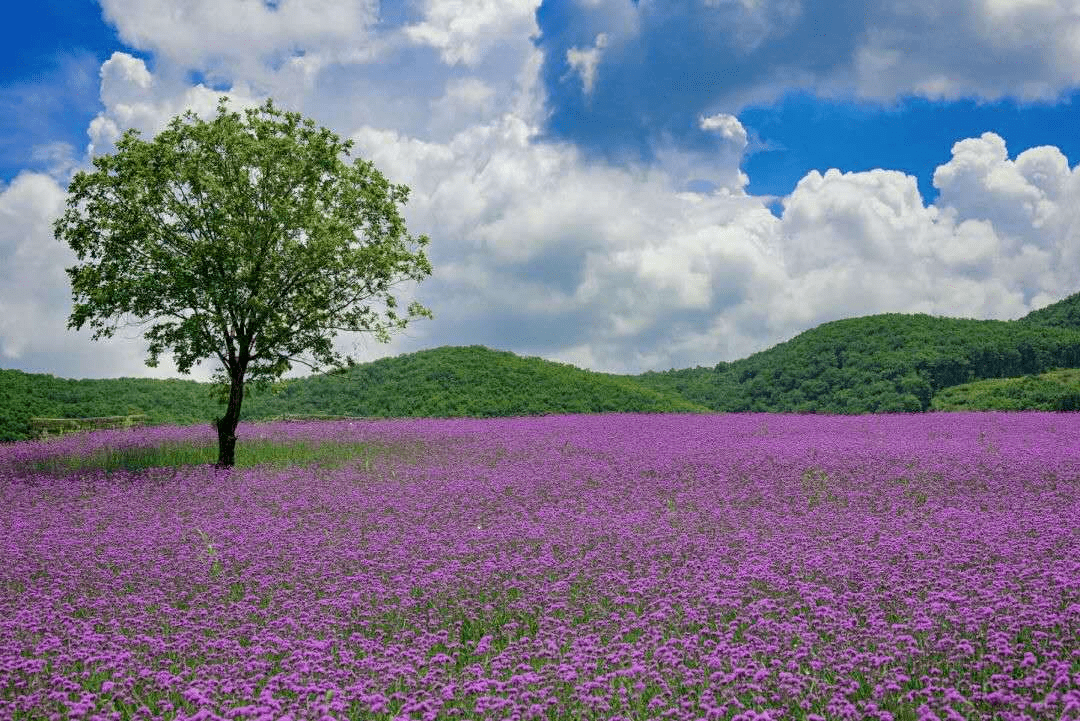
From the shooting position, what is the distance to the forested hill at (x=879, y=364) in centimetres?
3934

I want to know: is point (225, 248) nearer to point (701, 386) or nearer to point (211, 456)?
point (211, 456)

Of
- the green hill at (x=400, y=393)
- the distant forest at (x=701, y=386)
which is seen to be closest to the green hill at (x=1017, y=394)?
the distant forest at (x=701, y=386)

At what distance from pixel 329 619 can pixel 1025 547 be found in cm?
659

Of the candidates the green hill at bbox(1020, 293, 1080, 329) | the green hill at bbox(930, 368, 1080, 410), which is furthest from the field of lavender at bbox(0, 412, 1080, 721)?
the green hill at bbox(1020, 293, 1080, 329)

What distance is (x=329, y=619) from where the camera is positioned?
6980 millimetres

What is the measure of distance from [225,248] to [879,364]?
109 ft

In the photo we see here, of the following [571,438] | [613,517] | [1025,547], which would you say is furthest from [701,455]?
[1025,547]

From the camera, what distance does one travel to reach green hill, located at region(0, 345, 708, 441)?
34844mm

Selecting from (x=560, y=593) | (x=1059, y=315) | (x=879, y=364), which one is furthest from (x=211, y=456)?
(x=1059, y=315)

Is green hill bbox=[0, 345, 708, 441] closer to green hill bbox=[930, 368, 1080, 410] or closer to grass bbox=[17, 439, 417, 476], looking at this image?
green hill bbox=[930, 368, 1080, 410]

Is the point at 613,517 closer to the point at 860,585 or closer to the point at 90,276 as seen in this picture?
the point at 860,585

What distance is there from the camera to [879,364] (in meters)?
41.6

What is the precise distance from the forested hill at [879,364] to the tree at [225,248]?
86.7ft

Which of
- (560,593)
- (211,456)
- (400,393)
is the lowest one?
(560,593)
